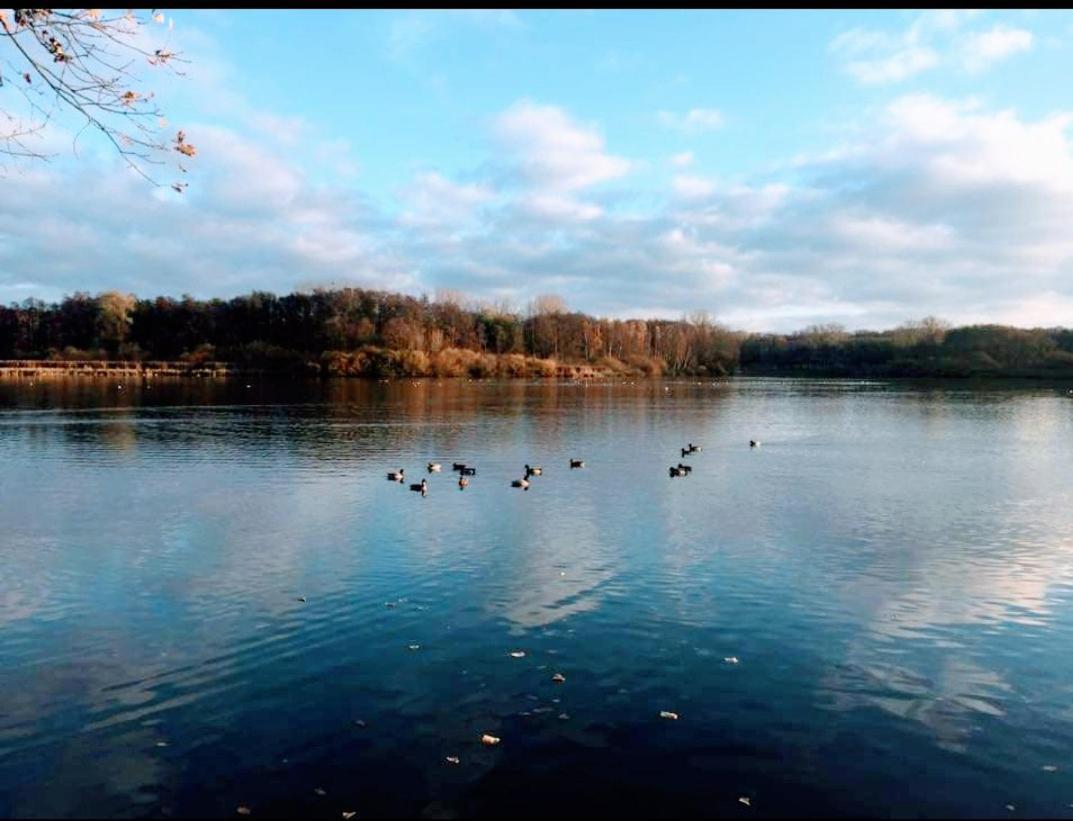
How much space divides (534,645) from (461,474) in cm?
1706

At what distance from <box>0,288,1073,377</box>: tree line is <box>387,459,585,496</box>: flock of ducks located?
92.5 m

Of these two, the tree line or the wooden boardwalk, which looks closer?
the wooden boardwalk

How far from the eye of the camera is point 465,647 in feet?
39.1

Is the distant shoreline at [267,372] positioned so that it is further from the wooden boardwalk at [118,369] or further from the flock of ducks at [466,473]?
the flock of ducks at [466,473]

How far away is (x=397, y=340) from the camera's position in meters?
127

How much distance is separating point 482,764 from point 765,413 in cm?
5663

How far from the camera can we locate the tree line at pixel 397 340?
129 metres

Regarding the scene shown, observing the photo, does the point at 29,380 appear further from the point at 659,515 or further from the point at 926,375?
the point at 926,375

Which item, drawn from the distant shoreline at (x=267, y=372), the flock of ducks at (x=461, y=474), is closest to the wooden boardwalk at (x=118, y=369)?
the distant shoreline at (x=267, y=372)

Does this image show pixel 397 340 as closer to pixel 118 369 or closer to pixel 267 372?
pixel 267 372

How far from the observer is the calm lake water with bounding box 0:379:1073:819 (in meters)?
8.28

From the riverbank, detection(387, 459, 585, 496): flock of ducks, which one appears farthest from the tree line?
detection(387, 459, 585, 496): flock of ducks

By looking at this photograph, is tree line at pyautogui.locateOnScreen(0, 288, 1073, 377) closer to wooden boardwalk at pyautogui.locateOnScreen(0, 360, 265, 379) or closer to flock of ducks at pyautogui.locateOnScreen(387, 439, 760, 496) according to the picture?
wooden boardwalk at pyautogui.locateOnScreen(0, 360, 265, 379)

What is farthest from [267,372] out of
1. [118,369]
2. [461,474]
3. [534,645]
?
[534,645]
